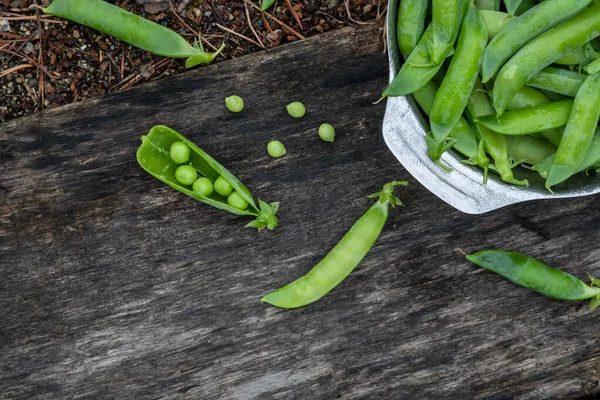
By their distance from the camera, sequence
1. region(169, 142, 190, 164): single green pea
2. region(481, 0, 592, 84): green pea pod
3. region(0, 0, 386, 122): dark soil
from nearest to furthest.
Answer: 1. region(481, 0, 592, 84): green pea pod
2. region(169, 142, 190, 164): single green pea
3. region(0, 0, 386, 122): dark soil

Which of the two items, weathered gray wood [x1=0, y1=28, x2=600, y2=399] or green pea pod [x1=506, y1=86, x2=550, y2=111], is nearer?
green pea pod [x1=506, y1=86, x2=550, y2=111]

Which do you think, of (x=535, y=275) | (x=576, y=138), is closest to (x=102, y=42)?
(x=576, y=138)

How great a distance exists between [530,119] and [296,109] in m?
0.90

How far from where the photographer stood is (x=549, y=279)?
2.45 m

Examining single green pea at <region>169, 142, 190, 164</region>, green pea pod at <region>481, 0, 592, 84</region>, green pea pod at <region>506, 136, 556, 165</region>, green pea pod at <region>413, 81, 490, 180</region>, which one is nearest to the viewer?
green pea pod at <region>481, 0, 592, 84</region>

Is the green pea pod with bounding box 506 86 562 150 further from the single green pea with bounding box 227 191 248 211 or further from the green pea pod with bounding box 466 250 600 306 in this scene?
the single green pea with bounding box 227 191 248 211

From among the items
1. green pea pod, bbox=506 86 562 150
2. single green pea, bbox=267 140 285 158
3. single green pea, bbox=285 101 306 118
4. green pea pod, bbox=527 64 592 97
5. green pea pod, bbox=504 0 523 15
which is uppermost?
green pea pod, bbox=504 0 523 15

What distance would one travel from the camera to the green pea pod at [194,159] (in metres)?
2.43

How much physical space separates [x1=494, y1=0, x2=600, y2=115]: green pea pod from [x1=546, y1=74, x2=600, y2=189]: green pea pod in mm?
154

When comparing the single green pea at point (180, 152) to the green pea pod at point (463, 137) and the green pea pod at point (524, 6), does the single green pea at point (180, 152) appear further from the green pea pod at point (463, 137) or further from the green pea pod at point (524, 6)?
the green pea pod at point (524, 6)

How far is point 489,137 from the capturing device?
84.3 inches

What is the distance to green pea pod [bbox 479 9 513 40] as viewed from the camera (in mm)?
2070

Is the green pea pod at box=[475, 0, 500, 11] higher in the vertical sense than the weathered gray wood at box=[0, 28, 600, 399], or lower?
higher

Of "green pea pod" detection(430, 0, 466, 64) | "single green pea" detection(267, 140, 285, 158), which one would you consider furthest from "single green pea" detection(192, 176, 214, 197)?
"green pea pod" detection(430, 0, 466, 64)
